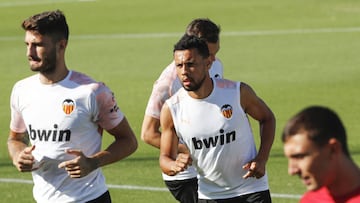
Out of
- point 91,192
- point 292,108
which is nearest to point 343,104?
point 292,108

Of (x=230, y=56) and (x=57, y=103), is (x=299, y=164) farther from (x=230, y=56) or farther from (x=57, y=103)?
(x=230, y=56)

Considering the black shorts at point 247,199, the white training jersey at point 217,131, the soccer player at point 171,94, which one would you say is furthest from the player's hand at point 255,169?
the soccer player at point 171,94

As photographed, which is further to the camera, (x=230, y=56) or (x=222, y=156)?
(x=230, y=56)

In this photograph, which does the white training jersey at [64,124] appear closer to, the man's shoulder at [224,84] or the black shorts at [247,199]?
the man's shoulder at [224,84]

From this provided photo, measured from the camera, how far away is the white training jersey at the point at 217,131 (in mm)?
9570

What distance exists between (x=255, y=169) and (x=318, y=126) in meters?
3.90

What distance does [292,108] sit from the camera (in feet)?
64.3

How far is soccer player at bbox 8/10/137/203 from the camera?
8961 millimetres

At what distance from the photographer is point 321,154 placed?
553 cm

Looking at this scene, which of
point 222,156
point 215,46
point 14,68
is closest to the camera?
point 222,156

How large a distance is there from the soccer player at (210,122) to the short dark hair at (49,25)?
3.53 feet

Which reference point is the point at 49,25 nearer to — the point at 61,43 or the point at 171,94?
the point at 61,43

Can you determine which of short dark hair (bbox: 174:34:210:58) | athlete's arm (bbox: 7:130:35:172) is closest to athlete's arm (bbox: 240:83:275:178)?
short dark hair (bbox: 174:34:210:58)

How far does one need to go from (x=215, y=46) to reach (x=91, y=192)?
2104 millimetres
